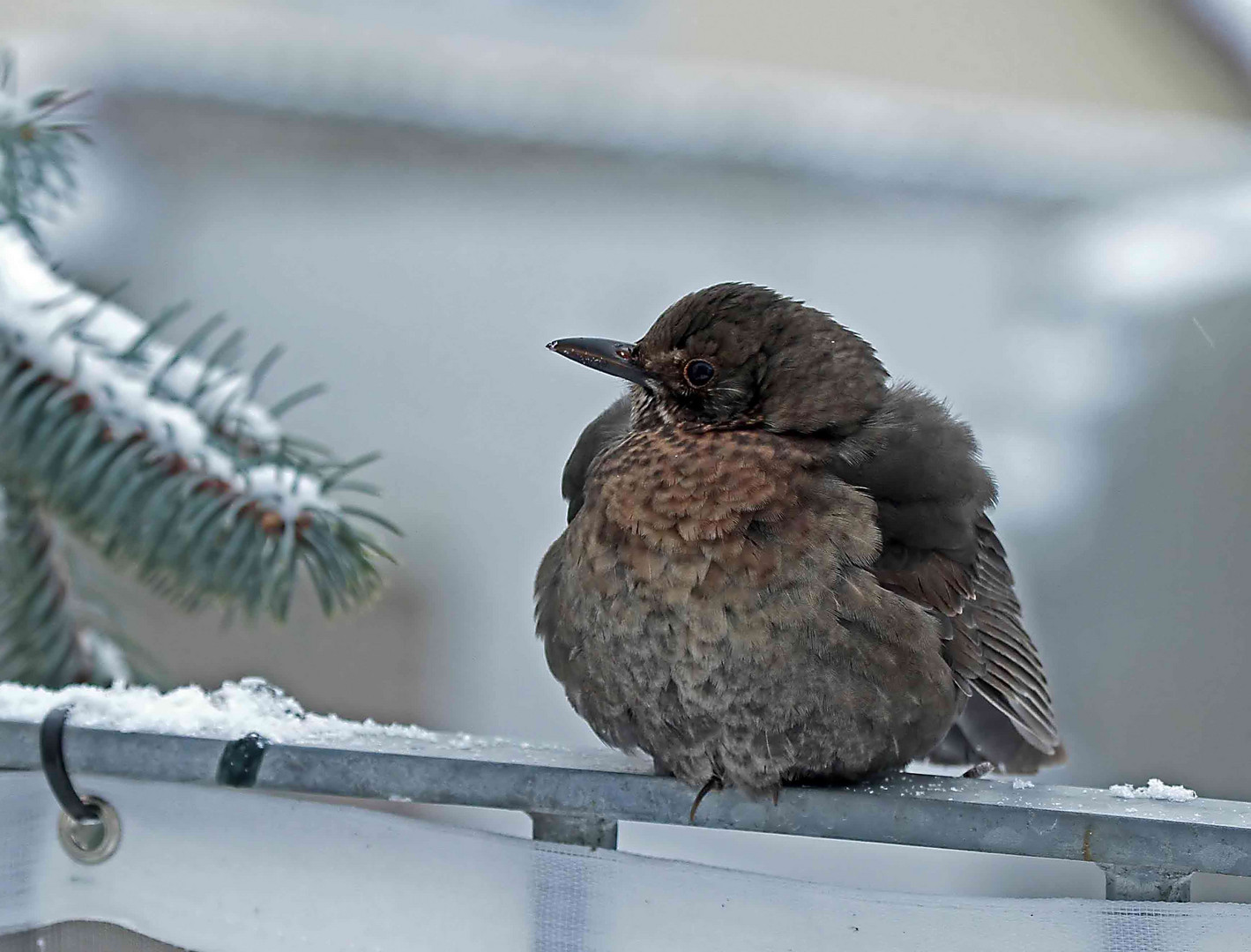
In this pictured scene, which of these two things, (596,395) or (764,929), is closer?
(764,929)

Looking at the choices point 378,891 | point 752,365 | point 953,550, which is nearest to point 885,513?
point 953,550

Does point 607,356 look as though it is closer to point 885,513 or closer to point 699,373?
point 699,373

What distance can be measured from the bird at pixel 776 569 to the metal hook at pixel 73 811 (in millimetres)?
489

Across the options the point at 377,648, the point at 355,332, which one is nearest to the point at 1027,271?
the point at 355,332

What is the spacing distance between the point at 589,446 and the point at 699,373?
0.24 m

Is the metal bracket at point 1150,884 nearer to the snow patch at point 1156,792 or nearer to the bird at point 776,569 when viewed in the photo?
the snow patch at point 1156,792

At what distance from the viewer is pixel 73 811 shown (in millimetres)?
1170

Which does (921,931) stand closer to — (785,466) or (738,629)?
(738,629)

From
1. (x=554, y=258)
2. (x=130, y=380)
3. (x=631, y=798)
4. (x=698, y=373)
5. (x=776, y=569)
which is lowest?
(x=631, y=798)

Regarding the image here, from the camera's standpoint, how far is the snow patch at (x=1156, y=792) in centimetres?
115

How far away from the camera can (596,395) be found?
4.11 metres

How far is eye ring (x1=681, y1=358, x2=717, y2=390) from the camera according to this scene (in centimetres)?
150

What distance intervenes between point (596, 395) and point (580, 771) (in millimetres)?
2996

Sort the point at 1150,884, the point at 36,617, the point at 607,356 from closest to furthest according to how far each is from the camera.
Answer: the point at 1150,884 → the point at 36,617 → the point at 607,356
